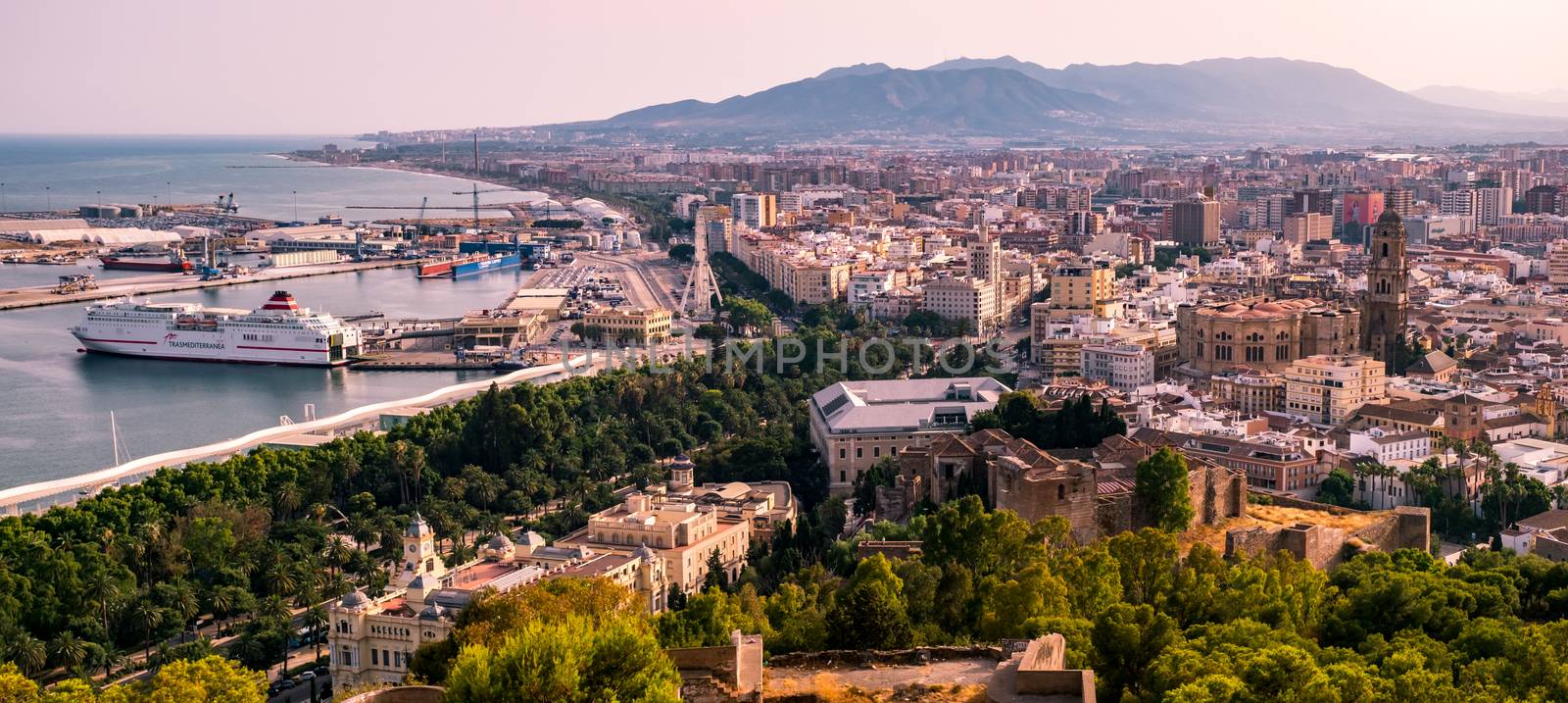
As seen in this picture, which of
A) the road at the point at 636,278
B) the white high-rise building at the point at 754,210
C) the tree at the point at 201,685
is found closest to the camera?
the tree at the point at 201,685

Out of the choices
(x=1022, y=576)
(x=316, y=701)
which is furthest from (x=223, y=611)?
(x=1022, y=576)

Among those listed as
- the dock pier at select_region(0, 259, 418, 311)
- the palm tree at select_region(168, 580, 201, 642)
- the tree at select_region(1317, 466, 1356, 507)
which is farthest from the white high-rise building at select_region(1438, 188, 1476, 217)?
the palm tree at select_region(168, 580, 201, 642)

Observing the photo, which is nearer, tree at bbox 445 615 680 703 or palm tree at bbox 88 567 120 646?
tree at bbox 445 615 680 703

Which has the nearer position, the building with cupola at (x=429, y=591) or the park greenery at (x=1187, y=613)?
the park greenery at (x=1187, y=613)

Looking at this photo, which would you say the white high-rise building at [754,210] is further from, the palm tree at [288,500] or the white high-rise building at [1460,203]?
the palm tree at [288,500]

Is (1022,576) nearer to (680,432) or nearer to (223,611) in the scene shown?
(223,611)

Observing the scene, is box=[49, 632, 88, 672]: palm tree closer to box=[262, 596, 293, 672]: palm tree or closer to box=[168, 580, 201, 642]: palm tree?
box=[168, 580, 201, 642]: palm tree

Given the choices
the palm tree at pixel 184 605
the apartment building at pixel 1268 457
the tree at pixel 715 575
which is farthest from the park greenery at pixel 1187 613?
the palm tree at pixel 184 605
